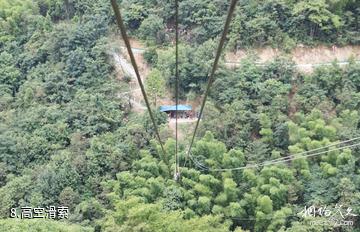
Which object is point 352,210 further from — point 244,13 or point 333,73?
point 244,13

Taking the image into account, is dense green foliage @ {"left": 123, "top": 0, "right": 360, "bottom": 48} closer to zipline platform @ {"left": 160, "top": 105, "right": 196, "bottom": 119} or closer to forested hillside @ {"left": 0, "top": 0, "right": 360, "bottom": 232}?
forested hillside @ {"left": 0, "top": 0, "right": 360, "bottom": 232}

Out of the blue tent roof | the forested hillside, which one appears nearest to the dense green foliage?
A: the forested hillside

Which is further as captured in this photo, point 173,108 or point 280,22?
point 280,22

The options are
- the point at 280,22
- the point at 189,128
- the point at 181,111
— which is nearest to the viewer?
the point at 189,128

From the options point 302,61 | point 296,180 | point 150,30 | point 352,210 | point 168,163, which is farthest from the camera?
point 150,30

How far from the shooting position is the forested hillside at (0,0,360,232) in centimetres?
1330

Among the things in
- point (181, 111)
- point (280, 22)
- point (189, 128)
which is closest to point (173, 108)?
point (181, 111)

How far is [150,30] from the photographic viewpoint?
1977cm

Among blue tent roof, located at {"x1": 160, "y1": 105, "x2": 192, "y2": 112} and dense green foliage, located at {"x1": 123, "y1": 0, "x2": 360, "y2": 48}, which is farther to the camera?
dense green foliage, located at {"x1": 123, "y1": 0, "x2": 360, "y2": 48}

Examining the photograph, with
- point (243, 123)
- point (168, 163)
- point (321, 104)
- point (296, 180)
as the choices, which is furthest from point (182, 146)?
point (321, 104)

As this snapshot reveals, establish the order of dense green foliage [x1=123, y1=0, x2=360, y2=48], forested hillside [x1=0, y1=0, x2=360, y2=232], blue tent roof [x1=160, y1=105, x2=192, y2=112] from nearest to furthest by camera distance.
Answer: forested hillside [x1=0, y1=0, x2=360, y2=232] < blue tent roof [x1=160, y1=105, x2=192, y2=112] < dense green foliage [x1=123, y1=0, x2=360, y2=48]

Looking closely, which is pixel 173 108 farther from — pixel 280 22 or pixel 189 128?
pixel 280 22

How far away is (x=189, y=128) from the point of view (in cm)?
1733

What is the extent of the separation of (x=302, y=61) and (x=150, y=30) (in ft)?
21.7
